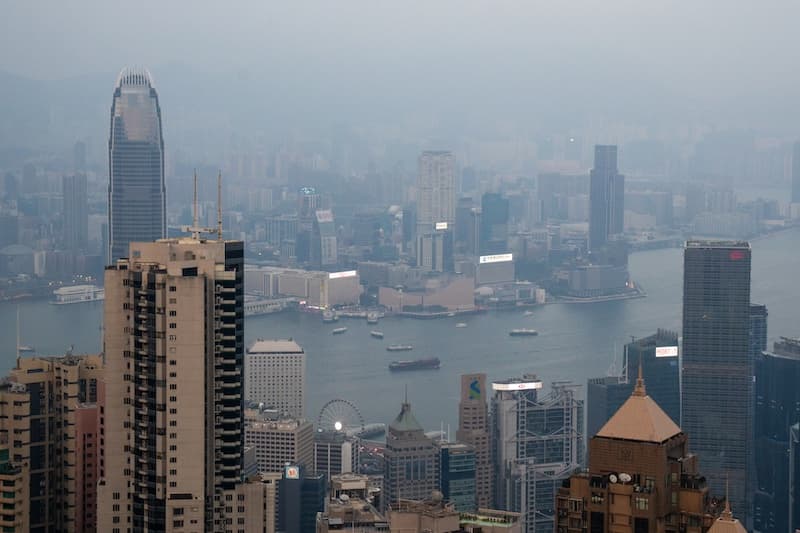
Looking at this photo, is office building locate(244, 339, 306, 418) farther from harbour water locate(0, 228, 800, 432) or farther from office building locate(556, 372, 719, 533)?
office building locate(556, 372, 719, 533)

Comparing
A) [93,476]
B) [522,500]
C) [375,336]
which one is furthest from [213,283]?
[375,336]

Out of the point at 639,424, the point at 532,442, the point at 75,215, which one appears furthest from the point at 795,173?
the point at 639,424

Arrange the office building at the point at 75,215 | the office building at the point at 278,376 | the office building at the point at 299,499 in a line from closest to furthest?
the office building at the point at 299,499
the office building at the point at 278,376
the office building at the point at 75,215

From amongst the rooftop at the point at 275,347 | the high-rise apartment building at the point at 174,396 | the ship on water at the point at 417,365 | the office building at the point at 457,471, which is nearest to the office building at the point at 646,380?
the office building at the point at 457,471

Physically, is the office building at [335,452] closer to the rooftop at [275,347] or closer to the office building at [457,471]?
A: the office building at [457,471]

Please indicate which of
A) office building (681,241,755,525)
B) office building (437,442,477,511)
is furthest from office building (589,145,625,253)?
Result: office building (437,442,477,511)

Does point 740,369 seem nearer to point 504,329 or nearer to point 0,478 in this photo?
point 504,329
